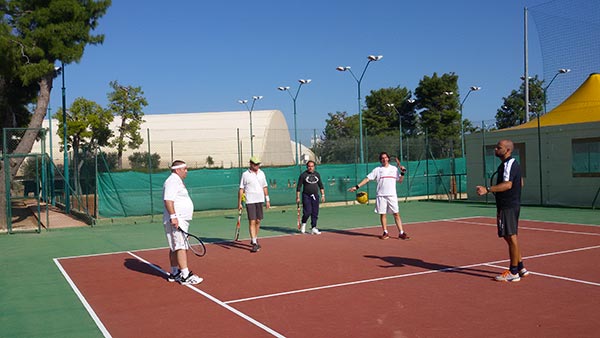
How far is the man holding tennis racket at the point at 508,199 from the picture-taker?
7.90m

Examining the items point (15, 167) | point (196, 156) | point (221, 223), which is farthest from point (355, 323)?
point (196, 156)

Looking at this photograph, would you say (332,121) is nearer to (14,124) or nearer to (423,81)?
(423,81)

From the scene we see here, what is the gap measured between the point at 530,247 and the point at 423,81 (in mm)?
46042

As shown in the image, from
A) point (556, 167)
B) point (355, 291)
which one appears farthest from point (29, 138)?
point (556, 167)

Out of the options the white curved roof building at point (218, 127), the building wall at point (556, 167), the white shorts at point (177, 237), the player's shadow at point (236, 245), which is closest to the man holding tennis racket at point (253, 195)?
the player's shadow at point (236, 245)

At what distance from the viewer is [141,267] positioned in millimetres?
10531

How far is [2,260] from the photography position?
12023 mm

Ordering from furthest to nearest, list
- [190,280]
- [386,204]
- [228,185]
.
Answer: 1. [228,185]
2. [386,204]
3. [190,280]

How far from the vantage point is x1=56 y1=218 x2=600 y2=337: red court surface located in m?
6.23

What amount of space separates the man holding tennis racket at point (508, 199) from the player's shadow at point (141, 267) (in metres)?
5.33

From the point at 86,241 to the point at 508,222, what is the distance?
11.0 meters

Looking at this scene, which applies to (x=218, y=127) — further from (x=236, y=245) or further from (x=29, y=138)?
(x=236, y=245)

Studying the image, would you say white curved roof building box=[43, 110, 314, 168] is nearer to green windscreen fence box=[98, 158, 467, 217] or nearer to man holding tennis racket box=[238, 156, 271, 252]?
green windscreen fence box=[98, 158, 467, 217]

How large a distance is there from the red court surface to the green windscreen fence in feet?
29.4
